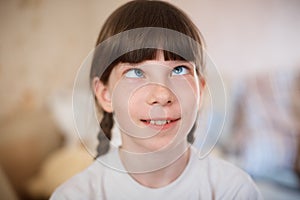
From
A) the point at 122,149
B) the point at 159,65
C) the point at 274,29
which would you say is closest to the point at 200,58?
the point at 159,65

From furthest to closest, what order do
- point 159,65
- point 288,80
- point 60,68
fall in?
point 288,80, point 60,68, point 159,65

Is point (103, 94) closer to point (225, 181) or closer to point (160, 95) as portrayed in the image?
point (160, 95)

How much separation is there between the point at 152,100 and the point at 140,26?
0.11 metres

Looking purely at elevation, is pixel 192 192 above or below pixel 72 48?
below

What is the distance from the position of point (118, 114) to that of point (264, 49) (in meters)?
0.40

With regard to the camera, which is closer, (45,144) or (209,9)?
(209,9)

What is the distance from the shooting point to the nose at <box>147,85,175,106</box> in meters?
0.50

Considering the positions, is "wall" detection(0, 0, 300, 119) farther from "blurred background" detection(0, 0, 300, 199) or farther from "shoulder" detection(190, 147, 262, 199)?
"shoulder" detection(190, 147, 262, 199)

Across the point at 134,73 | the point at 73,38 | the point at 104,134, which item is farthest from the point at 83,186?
the point at 73,38

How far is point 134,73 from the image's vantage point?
51 centimetres

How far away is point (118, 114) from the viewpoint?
0.54 m

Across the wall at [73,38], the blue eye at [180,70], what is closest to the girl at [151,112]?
the blue eye at [180,70]

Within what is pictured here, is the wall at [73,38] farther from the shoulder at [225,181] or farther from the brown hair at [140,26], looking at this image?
the shoulder at [225,181]

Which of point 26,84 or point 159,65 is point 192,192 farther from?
point 26,84
